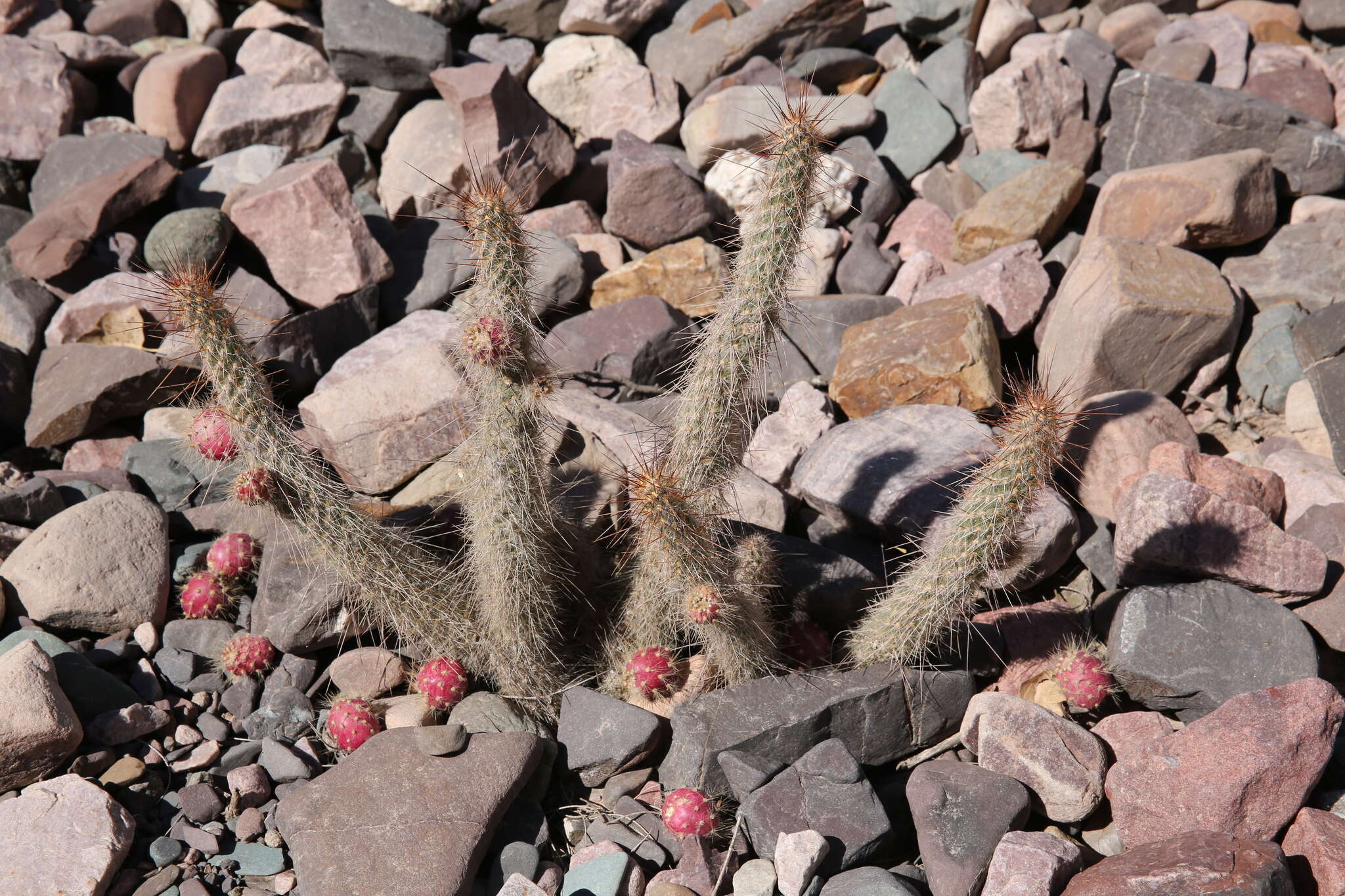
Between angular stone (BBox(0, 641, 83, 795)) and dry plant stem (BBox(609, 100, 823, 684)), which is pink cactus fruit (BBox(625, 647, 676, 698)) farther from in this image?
angular stone (BBox(0, 641, 83, 795))

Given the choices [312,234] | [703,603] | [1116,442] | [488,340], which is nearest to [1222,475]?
[1116,442]

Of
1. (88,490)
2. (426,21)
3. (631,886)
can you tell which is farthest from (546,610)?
(426,21)

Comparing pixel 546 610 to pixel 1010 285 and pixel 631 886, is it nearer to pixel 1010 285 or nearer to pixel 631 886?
pixel 631 886

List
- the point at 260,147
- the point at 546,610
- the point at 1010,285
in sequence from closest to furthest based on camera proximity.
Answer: the point at 546,610, the point at 1010,285, the point at 260,147

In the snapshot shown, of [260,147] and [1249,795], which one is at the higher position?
[260,147]

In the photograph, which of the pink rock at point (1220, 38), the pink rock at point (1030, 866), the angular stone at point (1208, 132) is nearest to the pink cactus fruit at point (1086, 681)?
the pink rock at point (1030, 866)

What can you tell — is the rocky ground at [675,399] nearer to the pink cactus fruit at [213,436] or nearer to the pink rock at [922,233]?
the pink rock at [922,233]

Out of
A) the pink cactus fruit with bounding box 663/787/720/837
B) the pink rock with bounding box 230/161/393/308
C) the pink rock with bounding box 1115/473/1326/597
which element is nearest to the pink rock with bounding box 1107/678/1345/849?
the pink rock with bounding box 1115/473/1326/597

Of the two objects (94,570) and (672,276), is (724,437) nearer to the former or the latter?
(672,276)
